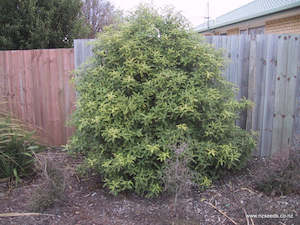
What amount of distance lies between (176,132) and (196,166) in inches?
19.9

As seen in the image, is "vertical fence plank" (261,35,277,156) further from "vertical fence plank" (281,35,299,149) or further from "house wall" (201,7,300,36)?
"house wall" (201,7,300,36)

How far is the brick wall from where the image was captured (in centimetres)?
842

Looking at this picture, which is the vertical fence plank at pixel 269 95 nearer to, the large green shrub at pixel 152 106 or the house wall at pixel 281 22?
the large green shrub at pixel 152 106

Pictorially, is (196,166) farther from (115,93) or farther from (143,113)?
(115,93)

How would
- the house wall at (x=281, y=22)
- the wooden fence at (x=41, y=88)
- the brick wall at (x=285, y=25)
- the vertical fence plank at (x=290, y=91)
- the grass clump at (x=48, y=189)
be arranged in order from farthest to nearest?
the brick wall at (x=285, y=25) < the house wall at (x=281, y=22) < the wooden fence at (x=41, y=88) < the vertical fence plank at (x=290, y=91) < the grass clump at (x=48, y=189)

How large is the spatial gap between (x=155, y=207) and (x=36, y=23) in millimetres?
4980

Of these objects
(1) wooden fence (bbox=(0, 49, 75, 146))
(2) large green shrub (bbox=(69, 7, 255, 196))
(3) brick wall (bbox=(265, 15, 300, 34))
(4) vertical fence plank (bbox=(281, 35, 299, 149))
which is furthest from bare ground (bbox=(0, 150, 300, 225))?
(3) brick wall (bbox=(265, 15, 300, 34))

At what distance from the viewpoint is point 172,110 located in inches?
129

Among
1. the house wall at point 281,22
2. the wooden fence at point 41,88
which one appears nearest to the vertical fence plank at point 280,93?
the wooden fence at point 41,88

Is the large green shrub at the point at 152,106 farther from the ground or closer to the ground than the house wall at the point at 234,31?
closer to the ground

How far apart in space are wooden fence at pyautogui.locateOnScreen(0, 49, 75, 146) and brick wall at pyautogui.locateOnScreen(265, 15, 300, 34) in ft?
21.7

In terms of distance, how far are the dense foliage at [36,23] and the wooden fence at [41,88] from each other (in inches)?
40.4

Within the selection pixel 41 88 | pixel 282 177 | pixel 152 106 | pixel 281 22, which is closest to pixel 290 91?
pixel 282 177

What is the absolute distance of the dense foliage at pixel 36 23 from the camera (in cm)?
625
